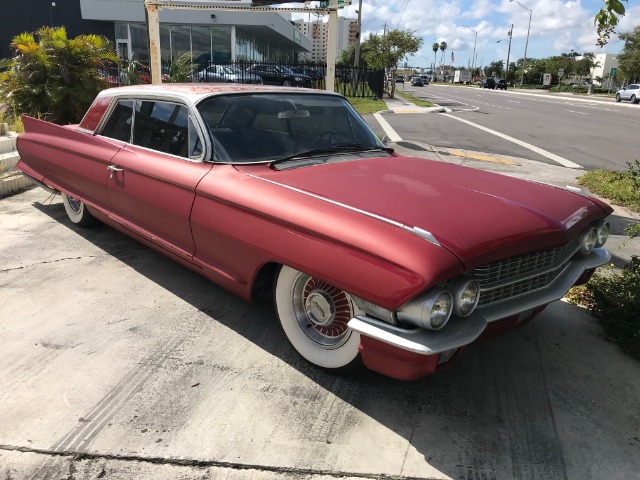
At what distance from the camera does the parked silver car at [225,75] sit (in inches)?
849

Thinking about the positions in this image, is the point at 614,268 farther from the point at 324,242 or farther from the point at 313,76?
the point at 313,76

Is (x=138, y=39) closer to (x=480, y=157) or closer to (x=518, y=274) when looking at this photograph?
(x=480, y=157)

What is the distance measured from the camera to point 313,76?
26250 millimetres

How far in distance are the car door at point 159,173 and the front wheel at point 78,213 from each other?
1.03 metres

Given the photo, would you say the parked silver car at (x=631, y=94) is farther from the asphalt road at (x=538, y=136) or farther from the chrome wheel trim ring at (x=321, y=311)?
the chrome wheel trim ring at (x=321, y=311)

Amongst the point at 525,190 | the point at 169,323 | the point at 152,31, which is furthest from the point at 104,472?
the point at 152,31

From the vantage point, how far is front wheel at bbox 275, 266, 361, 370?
2748 mm

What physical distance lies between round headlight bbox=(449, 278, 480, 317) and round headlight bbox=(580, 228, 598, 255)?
1.23 m

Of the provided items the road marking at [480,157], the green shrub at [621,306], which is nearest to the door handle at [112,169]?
the green shrub at [621,306]

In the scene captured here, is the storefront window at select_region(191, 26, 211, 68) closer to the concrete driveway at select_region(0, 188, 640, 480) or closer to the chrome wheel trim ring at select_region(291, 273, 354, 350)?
the concrete driveway at select_region(0, 188, 640, 480)

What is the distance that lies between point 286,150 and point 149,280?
1639 mm

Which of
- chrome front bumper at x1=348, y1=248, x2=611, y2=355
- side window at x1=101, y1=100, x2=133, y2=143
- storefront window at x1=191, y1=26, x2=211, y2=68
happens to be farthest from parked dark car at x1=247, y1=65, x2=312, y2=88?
chrome front bumper at x1=348, y1=248, x2=611, y2=355

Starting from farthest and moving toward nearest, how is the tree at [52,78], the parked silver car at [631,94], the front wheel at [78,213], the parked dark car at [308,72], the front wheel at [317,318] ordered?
the parked silver car at [631,94], the parked dark car at [308,72], the tree at [52,78], the front wheel at [78,213], the front wheel at [317,318]

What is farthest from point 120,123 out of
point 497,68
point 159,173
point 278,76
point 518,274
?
point 497,68
